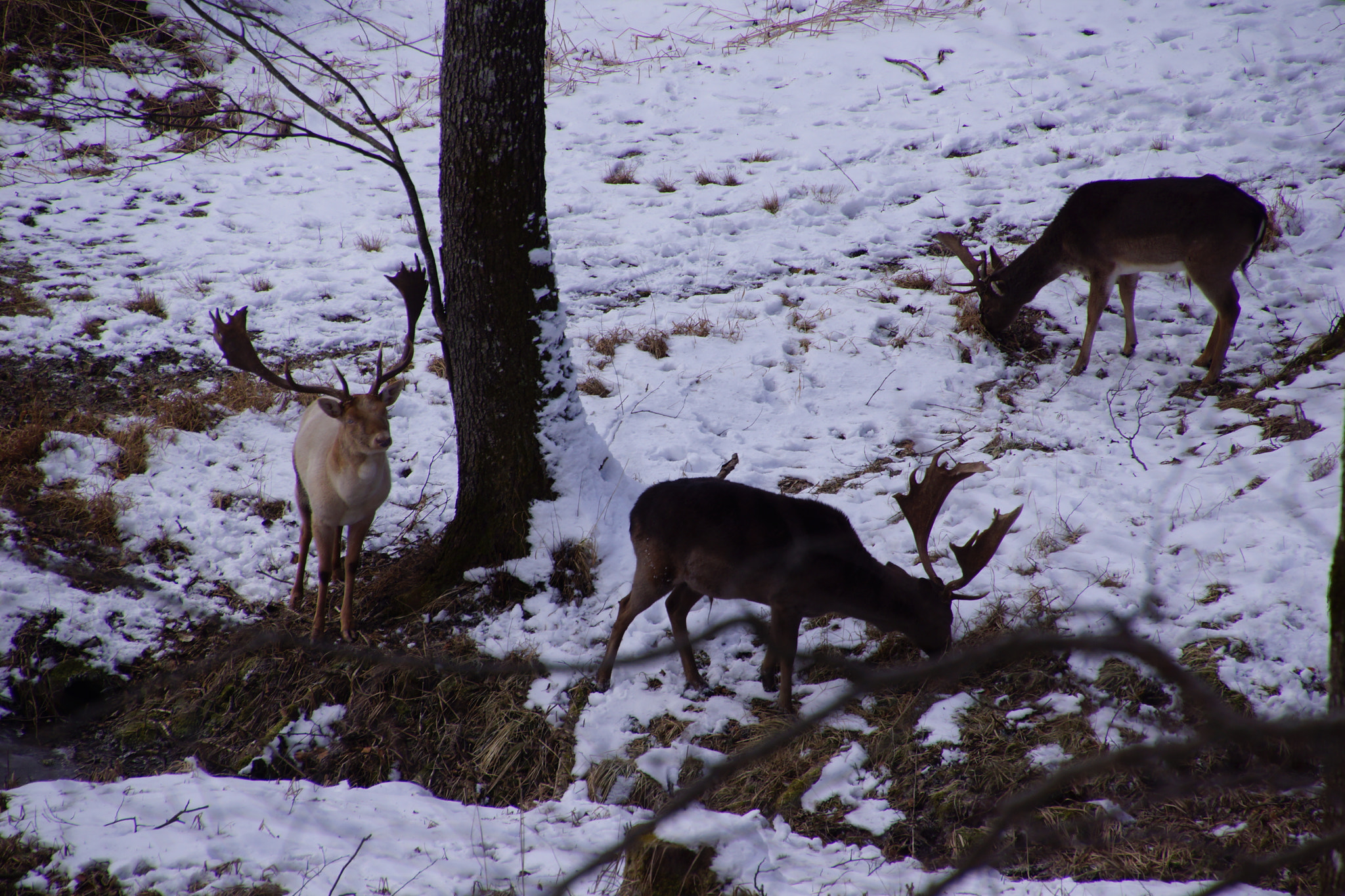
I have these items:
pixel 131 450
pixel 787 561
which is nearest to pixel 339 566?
pixel 131 450

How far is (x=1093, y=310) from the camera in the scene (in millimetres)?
6719

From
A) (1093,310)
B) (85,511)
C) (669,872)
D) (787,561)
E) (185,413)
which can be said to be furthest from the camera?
(1093,310)

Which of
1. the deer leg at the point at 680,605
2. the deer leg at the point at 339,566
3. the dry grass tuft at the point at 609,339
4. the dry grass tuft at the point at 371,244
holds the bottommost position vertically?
the deer leg at the point at 339,566

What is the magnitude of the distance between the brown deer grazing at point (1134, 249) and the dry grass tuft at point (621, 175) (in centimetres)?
456

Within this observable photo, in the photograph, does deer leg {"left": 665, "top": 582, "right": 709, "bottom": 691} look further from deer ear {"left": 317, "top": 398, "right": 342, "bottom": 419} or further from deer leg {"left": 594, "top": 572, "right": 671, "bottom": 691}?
deer ear {"left": 317, "top": 398, "right": 342, "bottom": 419}

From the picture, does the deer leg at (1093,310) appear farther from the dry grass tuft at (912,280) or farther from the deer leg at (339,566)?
the deer leg at (339,566)

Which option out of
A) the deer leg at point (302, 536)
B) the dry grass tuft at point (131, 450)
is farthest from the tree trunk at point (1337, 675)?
the dry grass tuft at point (131, 450)

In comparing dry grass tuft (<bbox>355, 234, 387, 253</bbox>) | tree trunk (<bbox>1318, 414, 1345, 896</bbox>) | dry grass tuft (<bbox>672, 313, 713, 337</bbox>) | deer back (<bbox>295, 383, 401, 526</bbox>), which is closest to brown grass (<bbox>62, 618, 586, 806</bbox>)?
deer back (<bbox>295, 383, 401, 526</bbox>)

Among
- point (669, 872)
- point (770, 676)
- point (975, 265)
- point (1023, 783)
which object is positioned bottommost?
point (669, 872)

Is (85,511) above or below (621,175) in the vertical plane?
below

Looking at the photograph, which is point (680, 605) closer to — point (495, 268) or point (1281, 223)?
point (495, 268)

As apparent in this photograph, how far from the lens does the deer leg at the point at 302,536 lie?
16.1ft

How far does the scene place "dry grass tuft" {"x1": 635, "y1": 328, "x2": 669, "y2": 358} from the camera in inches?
281

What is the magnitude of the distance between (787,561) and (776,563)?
7cm
